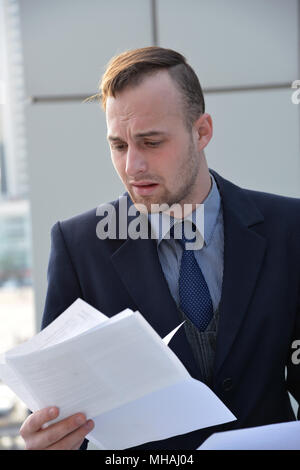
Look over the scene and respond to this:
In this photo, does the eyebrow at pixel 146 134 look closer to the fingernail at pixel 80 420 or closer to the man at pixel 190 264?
the man at pixel 190 264

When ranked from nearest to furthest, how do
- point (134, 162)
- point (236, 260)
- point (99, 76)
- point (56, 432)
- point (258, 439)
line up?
point (258, 439), point (56, 432), point (134, 162), point (236, 260), point (99, 76)

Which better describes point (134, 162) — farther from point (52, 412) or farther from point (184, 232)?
point (52, 412)

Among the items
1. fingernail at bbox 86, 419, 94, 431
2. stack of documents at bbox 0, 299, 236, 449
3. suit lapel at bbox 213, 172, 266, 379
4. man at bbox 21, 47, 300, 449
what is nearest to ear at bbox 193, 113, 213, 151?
man at bbox 21, 47, 300, 449

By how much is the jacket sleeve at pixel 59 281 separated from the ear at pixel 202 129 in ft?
1.40

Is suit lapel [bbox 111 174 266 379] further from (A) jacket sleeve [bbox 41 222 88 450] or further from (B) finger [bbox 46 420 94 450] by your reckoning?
(B) finger [bbox 46 420 94 450]

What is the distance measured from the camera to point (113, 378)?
0.89 m

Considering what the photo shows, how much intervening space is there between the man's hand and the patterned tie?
0.41m

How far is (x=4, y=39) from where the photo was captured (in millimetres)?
2217

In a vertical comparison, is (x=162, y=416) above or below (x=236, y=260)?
below

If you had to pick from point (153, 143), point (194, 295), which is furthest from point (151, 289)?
point (153, 143)

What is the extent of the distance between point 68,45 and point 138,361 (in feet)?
5.09

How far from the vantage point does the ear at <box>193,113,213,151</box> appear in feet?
4.38

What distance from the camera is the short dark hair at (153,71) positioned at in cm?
121

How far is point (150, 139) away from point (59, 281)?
418 millimetres
